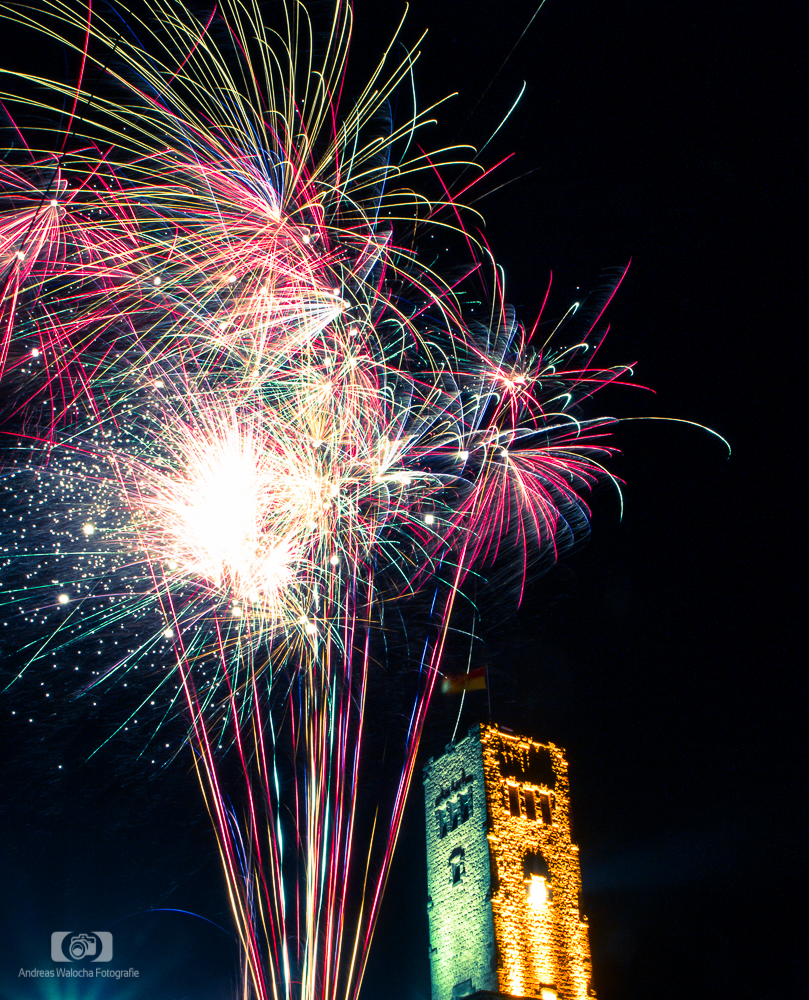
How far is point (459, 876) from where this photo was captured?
22.2 metres

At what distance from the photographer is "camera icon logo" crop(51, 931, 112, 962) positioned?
16.7m

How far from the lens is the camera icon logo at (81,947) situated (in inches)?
658

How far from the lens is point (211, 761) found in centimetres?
1323

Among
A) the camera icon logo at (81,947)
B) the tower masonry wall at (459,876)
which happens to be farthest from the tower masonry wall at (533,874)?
the camera icon logo at (81,947)

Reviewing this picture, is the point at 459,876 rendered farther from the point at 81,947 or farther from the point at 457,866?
the point at 81,947

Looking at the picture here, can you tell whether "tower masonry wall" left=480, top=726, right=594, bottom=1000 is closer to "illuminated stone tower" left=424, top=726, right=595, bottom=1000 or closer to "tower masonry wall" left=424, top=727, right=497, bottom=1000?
"illuminated stone tower" left=424, top=726, right=595, bottom=1000

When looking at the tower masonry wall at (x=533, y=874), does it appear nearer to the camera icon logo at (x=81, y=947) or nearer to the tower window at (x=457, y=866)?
the tower window at (x=457, y=866)

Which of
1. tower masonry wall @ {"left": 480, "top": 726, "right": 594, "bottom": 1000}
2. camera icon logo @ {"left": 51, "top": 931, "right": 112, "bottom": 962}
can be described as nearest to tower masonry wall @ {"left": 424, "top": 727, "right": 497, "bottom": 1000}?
tower masonry wall @ {"left": 480, "top": 726, "right": 594, "bottom": 1000}

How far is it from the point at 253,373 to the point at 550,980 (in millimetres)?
16634

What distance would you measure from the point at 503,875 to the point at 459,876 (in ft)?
5.31

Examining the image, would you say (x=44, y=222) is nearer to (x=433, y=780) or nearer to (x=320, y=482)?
(x=320, y=482)

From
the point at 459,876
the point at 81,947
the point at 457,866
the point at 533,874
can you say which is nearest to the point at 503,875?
the point at 533,874

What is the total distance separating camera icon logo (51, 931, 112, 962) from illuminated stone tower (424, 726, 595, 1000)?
8.51 m

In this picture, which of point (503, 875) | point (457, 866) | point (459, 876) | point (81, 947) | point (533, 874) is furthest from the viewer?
point (457, 866)
